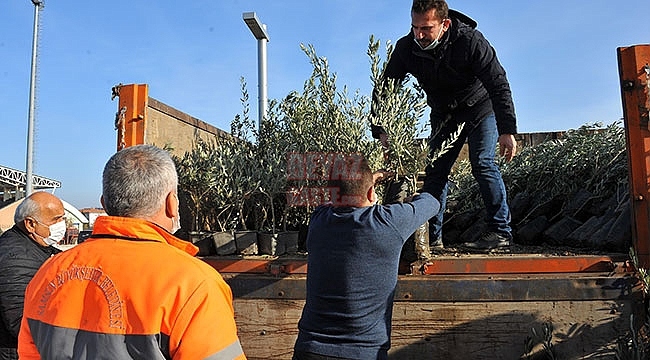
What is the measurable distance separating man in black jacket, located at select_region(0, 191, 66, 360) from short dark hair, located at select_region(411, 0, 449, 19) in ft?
8.87

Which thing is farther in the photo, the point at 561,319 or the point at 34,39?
the point at 34,39

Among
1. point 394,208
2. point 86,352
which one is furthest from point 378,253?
point 86,352

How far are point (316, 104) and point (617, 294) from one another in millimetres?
2298

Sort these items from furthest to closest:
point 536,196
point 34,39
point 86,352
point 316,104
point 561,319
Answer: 1. point 34,39
2. point 536,196
3. point 316,104
4. point 561,319
5. point 86,352

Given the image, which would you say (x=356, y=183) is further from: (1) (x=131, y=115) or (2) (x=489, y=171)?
(1) (x=131, y=115)

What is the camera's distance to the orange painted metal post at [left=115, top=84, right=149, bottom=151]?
12.1 feet

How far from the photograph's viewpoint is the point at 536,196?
517 centimetres

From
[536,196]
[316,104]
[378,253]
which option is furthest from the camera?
[536,196]

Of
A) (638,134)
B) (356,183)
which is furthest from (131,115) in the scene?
(638,134)

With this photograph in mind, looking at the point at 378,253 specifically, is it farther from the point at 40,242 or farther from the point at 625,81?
the point at 40,242

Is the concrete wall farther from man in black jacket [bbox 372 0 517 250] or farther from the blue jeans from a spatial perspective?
the blue jeans

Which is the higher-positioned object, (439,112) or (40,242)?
(439,112)

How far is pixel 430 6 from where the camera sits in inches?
138

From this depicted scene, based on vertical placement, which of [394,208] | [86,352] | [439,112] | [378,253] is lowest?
[86,352]
